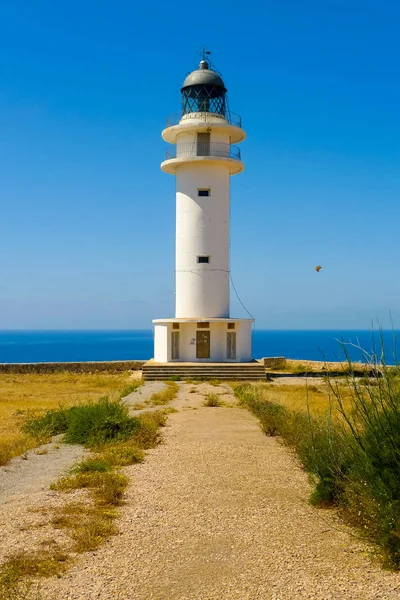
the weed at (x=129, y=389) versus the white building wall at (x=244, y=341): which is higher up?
the white building wall at (x=244, y=341)

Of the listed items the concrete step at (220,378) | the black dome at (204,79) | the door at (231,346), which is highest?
the black dome at (204,79)

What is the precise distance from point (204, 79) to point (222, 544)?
2745 centimetres

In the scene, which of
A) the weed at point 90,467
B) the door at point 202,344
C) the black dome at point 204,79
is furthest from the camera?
the black dome at point 204,79

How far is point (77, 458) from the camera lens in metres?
10.6

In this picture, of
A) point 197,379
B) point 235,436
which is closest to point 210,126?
point 197,379

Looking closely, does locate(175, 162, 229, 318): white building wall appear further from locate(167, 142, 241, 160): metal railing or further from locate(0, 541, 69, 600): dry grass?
locate(0, 541, 69, 600): dry grass

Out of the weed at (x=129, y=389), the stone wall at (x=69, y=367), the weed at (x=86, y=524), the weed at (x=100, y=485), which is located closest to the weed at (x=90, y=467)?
the weed at (x=100, y=485)

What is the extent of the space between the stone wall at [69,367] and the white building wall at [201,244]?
19.0ft

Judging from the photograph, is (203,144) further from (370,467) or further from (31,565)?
(31,565)

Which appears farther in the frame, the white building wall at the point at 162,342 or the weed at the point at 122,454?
the white building wall at the point at 162,342

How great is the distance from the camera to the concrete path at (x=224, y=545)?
5129 mm

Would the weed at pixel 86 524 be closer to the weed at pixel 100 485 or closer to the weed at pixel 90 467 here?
the weed at pixel 100 485

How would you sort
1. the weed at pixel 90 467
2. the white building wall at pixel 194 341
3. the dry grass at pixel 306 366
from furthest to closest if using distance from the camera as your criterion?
the dry grass at pixel 306 366, the white building wall at pixel 194 341, the weed at pixel 90 467

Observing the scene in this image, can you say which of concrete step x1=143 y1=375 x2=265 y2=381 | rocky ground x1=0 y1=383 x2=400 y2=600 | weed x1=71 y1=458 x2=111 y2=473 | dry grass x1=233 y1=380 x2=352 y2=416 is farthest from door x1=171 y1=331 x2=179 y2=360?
weed x1=71 y1=458 x2=111 y2=473
